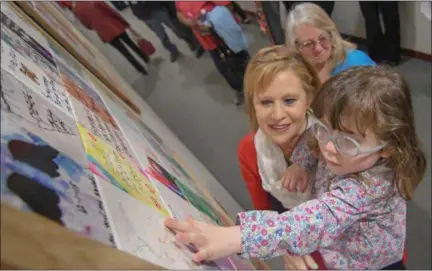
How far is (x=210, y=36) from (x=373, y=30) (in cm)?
139

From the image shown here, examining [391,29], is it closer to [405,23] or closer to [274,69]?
[405,23]

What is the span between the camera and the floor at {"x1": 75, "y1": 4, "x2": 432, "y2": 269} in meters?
2.53

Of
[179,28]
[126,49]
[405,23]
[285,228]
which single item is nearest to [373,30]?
[405,23]

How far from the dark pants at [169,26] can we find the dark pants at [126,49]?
11.7 inches

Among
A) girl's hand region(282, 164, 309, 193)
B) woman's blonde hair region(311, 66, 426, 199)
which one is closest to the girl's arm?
woman's blonde hair region(311, 66, 426, 199)

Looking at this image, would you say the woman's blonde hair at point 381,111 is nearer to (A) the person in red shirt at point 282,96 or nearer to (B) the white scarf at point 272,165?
(A) the person in red shirt at point 282,96

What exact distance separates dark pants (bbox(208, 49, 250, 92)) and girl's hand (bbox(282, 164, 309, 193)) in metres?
2.19

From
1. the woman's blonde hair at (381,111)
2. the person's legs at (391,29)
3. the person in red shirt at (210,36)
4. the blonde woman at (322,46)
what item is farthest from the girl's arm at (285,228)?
the person's legs at (391,29)

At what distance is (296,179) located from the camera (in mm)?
1418

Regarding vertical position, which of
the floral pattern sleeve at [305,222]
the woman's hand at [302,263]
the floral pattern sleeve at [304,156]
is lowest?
the woman's hand at [302,263]

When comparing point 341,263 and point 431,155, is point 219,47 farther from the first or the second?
point 341,263

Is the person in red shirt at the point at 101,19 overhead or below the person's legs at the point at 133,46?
overhead

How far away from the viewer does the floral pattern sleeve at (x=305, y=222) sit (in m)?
0.88

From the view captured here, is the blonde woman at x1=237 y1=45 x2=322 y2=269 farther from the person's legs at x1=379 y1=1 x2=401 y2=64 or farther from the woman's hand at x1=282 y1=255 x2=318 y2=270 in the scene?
the person's legs at x1=379 y1=1 x2=401 y2=64
